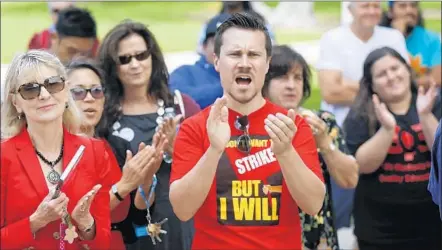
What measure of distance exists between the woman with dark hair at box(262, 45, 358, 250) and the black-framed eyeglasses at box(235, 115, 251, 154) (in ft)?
3.30

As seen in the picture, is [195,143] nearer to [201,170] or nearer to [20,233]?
[201,170]

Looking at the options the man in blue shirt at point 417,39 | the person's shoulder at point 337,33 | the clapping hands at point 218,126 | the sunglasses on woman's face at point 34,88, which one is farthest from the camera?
the man in blue shirt at point 417,39

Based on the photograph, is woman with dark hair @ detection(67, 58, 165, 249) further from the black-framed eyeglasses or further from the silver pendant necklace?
the black-framed eyeglasses

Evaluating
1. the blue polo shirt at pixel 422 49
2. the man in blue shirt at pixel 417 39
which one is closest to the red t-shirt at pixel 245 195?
the man in blue shirt at pixel 417 39

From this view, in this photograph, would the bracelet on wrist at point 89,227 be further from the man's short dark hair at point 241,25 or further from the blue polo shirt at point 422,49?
the blue polo shirt at point 422,49

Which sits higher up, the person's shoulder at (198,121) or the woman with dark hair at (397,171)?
the person's shoulder at (198,121)

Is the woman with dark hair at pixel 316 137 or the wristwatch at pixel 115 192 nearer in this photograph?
the wristwatch at pixel 115 192

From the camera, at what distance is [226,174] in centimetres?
352

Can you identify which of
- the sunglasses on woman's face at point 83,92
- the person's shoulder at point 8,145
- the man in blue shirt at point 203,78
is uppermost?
the man in blue shirt at point 203,78

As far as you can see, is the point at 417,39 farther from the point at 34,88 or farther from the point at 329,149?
the point at 34,88

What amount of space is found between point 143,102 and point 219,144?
1.42m

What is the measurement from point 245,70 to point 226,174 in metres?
0.44

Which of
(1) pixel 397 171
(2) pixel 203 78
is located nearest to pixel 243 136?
(1) pixel 397 171

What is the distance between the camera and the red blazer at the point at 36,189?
3475 millimetres
